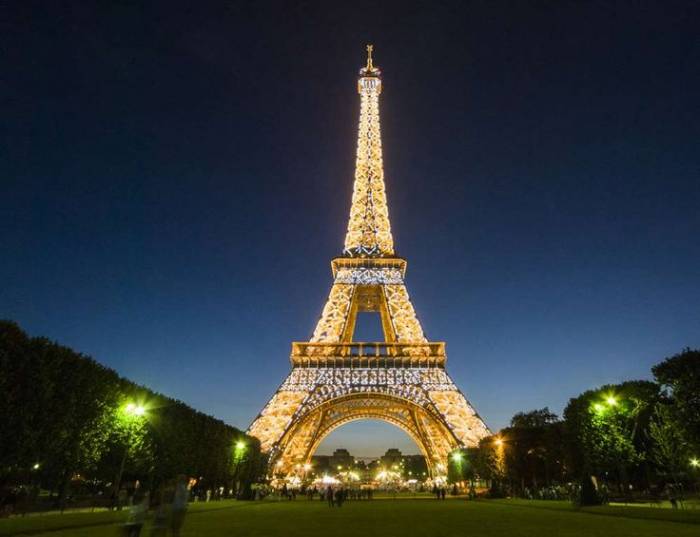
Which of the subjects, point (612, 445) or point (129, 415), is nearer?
point (129, 415)

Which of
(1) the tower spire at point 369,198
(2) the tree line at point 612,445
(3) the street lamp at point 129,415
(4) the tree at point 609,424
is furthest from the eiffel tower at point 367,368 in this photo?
(3) the street lamp at point 129,415

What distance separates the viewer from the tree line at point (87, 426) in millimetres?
22438

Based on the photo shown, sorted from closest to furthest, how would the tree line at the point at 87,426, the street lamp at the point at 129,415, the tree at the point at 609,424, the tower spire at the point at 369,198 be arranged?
the tree line at the point at 87,426, the street lamp at the point at 129,415, the tree at the point at 609,424, the tower spire at the point at 369,198

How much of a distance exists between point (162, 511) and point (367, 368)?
48070mm

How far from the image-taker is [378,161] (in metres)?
71.0

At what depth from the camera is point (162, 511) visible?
398 inches

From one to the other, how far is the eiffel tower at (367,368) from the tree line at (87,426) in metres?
9.35

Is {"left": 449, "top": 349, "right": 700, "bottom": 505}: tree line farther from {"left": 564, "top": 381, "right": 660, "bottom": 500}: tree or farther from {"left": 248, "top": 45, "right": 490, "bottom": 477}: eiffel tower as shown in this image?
{"left": 248, "top": 45, "right": 490, "bottom": 477}: eiffel tower

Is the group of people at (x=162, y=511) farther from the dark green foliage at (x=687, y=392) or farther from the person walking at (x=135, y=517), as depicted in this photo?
the dark green foliage at (x=687, y=392)

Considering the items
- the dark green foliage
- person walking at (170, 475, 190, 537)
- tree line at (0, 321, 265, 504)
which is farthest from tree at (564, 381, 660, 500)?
person walking at (170, 475, 190, 537)

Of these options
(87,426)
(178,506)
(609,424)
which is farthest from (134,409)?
(609,424)

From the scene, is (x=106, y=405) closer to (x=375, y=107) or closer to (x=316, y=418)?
(x=316, y=418)

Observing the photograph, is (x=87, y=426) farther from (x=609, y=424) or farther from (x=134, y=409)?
(x=609, y=424)

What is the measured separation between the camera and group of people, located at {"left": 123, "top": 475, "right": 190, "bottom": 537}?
10.0 meters
